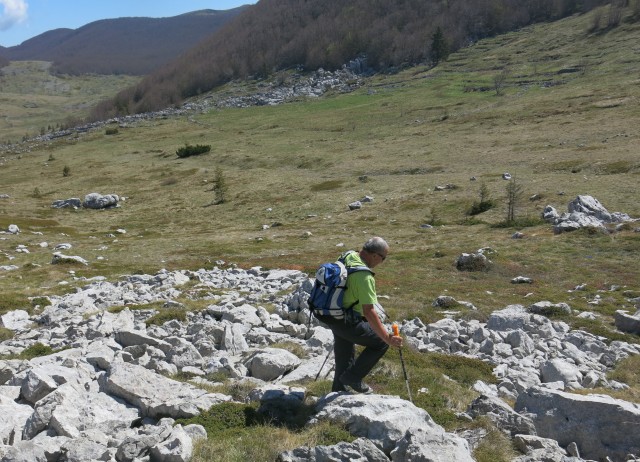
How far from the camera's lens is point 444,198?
5178cm

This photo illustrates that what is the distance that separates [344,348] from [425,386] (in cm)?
254

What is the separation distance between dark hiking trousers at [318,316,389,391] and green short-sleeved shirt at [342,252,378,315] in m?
0.40

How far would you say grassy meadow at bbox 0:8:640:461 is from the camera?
2494 centimetres

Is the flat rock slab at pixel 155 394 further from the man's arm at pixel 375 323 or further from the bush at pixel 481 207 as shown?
the bush at pixel 481 207

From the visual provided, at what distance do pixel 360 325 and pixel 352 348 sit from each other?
0.97m

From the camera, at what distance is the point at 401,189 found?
58.3 meters

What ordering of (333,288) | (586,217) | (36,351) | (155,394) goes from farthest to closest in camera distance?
(586,217), (36,351), (155,394), (333,288)

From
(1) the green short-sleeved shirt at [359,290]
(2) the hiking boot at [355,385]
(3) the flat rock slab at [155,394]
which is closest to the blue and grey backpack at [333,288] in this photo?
(1) the green short-sleeved shirt at [359,290]

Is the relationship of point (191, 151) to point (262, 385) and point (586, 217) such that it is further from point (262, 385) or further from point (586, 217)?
point (262, 385)

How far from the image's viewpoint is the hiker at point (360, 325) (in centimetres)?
848

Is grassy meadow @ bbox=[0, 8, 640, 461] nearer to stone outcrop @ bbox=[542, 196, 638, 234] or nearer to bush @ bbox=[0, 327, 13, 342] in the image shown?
stone outcrop @ bbox=[542, 196, 638, 234]

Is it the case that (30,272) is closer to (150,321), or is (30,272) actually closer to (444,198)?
(150,321)

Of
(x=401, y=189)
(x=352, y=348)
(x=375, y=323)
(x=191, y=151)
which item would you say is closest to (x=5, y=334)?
(x=352, y=348)

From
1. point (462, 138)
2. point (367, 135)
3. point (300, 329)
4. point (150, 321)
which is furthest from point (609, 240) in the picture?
point (367, 135)
